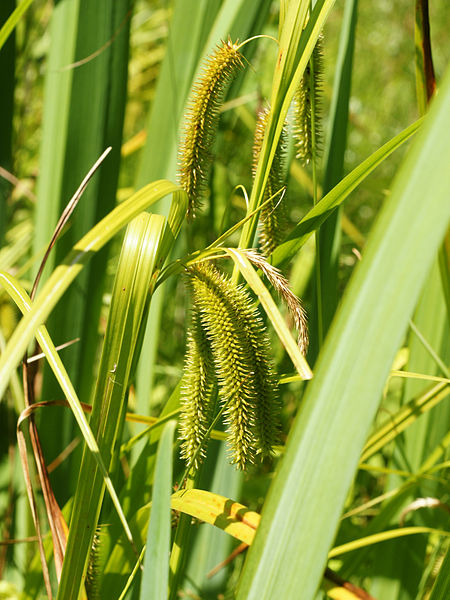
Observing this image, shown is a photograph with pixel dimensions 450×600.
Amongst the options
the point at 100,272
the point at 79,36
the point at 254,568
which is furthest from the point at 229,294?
the point at 79,36

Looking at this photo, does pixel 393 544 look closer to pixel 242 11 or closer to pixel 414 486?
pixel 414 486

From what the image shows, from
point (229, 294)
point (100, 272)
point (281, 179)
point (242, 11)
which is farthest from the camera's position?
point (100, 272)

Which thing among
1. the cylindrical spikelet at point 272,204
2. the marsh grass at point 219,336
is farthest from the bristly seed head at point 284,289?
the cylindrical spikelet at point 272,204

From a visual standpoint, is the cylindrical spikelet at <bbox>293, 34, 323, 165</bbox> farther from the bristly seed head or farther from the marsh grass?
the bristly seed head

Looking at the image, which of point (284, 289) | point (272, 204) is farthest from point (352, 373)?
point (272, 204)

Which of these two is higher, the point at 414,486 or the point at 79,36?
the point at 79,36

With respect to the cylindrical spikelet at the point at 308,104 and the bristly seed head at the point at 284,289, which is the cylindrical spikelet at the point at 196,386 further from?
the cylindrical spikelet at the point at 308,104
